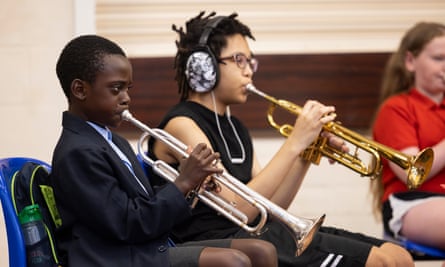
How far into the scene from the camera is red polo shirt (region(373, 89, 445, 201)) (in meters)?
2.97

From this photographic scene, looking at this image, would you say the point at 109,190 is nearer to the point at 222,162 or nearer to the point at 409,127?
the point at 222,162

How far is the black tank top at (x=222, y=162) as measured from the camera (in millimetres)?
2422

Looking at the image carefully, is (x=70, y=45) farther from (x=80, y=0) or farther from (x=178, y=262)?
(x=80, y=0)

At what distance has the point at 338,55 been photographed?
3.54 metres

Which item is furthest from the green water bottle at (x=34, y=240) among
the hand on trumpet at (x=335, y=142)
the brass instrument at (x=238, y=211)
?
the hand on trumpet at (x=335, y=142)

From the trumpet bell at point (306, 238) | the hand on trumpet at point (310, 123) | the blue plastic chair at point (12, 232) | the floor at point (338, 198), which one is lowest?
the floor at point (338, 198)

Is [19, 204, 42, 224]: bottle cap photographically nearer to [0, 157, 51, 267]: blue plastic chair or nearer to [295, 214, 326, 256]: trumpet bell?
[0, 157, 51, 267]: blue plastic chair

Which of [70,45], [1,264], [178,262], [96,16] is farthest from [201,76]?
[1,264]

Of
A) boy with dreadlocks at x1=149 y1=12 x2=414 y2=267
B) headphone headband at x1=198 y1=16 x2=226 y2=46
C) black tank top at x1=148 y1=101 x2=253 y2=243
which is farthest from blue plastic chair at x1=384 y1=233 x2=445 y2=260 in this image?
headphone headband at x1=198 y1=16 x2=226 y2=46

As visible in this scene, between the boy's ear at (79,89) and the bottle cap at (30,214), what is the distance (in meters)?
0.30

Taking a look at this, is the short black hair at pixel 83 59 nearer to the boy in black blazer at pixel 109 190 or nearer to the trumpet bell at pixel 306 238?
the boy in black blazer at pixel 109 190

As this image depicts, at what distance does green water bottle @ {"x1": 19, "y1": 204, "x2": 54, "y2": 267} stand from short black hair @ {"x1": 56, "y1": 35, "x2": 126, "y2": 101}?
336 millimetres

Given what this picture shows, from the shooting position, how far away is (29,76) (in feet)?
10.5

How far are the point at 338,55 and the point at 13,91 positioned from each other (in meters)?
1.40
